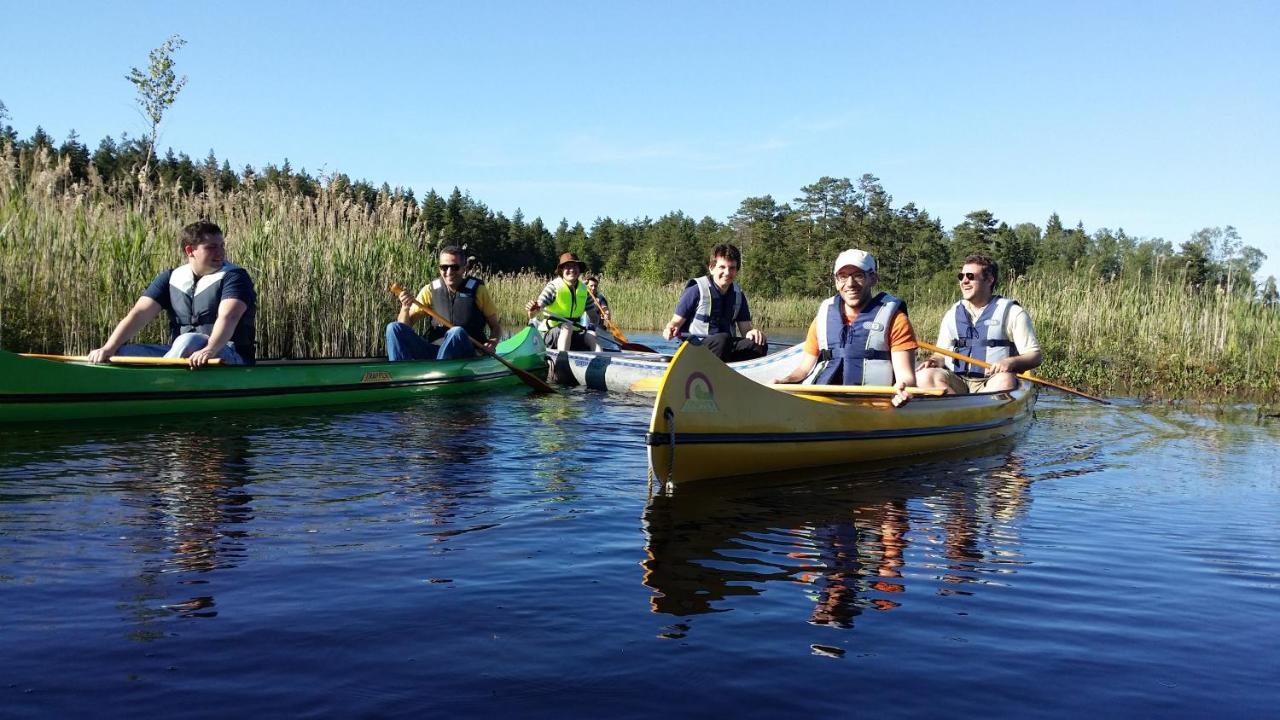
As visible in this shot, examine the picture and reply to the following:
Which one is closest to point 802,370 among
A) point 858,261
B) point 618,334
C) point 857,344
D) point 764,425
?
point 857,344

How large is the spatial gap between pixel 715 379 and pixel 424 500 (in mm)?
1635

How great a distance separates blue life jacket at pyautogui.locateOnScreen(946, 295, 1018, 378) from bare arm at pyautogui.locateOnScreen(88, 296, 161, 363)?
6135 mm

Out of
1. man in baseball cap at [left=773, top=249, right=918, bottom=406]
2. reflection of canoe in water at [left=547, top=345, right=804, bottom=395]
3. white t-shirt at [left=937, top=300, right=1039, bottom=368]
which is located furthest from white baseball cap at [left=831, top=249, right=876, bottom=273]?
reflection of canoe in water at [left=547, top=345, right=804, bottom=395]

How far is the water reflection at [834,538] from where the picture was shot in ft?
11.8

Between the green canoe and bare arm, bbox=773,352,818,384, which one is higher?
bare arm, bbox=773,352,818,384

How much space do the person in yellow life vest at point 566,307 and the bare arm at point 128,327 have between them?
5.39 metres

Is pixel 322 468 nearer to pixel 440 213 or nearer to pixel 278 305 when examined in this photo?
pixel 278 305

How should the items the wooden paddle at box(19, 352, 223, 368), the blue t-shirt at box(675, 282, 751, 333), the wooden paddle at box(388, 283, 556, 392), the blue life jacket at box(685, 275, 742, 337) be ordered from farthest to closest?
the wooden paddle at box(388, 283, 556, 392) < the blue life jacket at box(685, 275, 742, 337) < the blue t-shirt at box(675, 282, 751, 333) < the wooden paddle at box(19, 352, 223, 368)

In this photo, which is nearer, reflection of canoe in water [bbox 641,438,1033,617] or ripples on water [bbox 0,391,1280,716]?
ripples on water [bbox 0,391,1280,716]

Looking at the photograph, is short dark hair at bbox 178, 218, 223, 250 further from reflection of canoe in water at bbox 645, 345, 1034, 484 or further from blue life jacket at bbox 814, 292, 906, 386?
blue life jacket at bbox 814, 292, 906, 386

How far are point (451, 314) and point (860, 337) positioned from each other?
4.89m

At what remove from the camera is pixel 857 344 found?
6336 millimetres

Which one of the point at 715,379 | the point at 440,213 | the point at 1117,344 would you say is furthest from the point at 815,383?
the point at 440,213

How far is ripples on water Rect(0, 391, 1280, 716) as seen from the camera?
2.63 m
